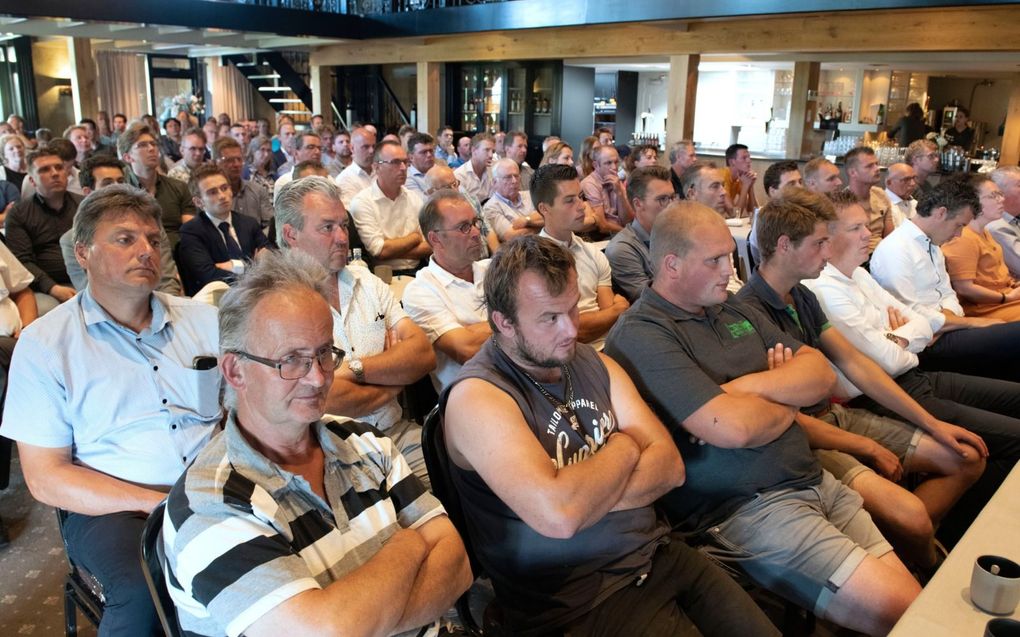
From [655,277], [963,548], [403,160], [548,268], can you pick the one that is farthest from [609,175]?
[963,548]

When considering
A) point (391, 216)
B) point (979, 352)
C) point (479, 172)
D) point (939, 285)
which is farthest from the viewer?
point (479, 172)

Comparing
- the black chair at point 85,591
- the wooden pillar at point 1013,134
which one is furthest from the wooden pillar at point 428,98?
the black chair at point 85,591

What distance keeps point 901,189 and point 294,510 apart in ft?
18.2

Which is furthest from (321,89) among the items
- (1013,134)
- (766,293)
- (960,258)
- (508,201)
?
(766,293)

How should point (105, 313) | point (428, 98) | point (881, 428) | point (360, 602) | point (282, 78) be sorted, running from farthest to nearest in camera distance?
1. point (282, 78)
2. point (428, 98)
3. point (881, 428)
4. point (105, 313)
5. point (360, 602)

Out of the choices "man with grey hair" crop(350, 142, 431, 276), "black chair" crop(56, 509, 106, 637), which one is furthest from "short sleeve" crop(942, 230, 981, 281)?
"black chair" crop(56, 509, 106, 637)

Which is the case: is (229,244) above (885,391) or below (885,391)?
above

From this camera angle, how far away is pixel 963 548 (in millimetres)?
1529

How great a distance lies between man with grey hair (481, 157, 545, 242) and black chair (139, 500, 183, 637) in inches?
149

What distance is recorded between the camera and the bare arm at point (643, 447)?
5.60ft

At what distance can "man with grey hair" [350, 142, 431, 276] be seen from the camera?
4320mm

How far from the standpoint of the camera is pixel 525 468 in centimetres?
152

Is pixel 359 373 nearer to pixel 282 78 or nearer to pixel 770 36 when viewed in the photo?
pixel 770 36

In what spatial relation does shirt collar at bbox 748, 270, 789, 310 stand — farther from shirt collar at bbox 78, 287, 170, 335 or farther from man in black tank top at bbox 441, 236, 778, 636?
shirt collar at bbox 78, 287, 170, 335
